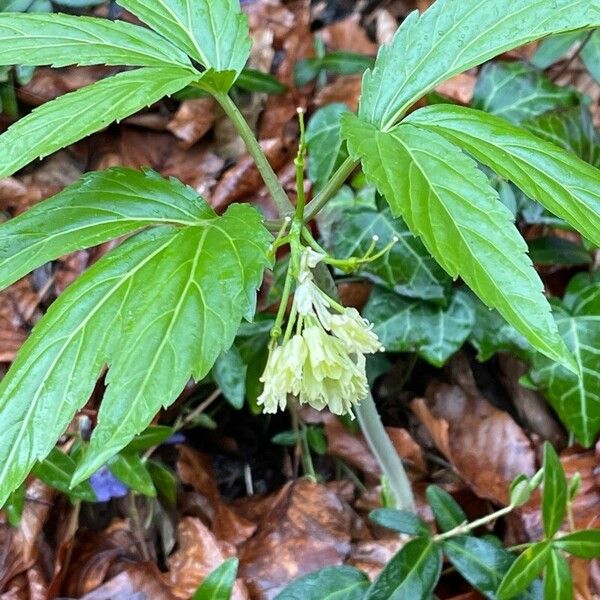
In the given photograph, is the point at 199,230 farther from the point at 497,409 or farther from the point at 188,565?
the point at 497,409

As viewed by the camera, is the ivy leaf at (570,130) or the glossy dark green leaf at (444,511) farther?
the ivy leaf at (570,130)

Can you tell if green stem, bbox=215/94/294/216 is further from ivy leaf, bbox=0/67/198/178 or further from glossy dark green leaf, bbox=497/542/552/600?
glossy dark green leaf, bbox=497/542/552/600

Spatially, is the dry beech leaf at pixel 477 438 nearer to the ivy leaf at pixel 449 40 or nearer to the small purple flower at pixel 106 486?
the small purple flower at pixel 106 486

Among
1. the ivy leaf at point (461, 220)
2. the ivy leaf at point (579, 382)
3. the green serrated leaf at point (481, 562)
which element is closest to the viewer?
the ivy leaf at point (461, 220)

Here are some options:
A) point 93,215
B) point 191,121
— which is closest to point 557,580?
point 93,215

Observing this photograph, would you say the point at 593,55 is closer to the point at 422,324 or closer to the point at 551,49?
the point at 551,49

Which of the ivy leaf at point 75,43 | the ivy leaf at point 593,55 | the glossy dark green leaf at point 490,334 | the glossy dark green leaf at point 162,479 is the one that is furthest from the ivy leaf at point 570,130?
the glossy dark green leaf at point 162,479

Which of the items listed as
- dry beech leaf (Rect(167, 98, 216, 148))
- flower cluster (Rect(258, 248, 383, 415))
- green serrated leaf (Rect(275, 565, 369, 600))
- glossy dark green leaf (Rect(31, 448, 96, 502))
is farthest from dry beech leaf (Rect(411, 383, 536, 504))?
dry beech leaf (Rect(167, 98, 216, 148))
